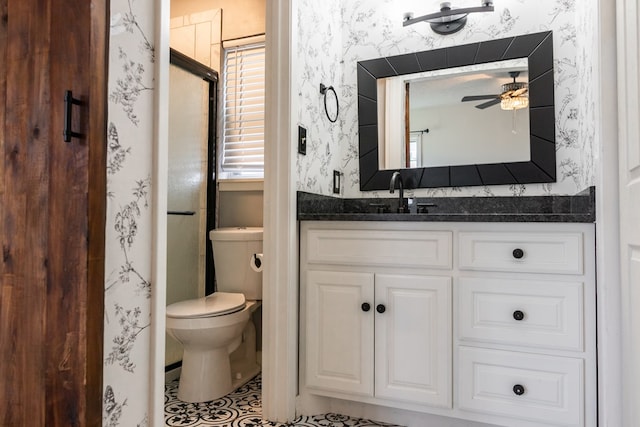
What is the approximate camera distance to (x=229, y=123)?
8.66 feet

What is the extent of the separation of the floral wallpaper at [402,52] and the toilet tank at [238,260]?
1.62 ft

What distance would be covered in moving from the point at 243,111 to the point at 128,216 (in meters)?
1.77

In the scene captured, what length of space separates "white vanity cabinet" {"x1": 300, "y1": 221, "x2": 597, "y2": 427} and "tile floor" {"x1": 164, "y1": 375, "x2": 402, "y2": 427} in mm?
112

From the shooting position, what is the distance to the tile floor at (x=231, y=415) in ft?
5.57

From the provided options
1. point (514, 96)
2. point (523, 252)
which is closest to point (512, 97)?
point (514, 96)

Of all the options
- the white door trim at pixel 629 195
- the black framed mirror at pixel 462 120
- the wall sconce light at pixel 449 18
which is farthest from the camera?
the wall sconce light at pixel 449 18

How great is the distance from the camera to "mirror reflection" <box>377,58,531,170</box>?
201 centimetres

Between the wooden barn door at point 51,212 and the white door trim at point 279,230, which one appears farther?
the white door trim at point 279,230

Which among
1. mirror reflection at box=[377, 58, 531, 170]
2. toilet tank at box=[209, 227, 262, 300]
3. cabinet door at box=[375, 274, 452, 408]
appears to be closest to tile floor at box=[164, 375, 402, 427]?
cabinet door at box=[375, 274, 452, 408]

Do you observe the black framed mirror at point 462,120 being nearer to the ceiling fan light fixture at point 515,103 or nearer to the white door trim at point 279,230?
the ceiling fan light fixture at point 515,103

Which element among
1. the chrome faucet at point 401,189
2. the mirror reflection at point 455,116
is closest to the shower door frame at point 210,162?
the mirror reflection at point 455,116

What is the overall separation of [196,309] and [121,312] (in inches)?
38.3

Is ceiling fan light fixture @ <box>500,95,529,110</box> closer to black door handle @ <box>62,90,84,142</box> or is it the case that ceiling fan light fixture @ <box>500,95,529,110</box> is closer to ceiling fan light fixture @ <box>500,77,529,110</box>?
ceiling fan light fixture @ <box>500,77,529,110</box>

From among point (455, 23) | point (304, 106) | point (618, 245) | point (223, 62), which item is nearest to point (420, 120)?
point (455, 23)
